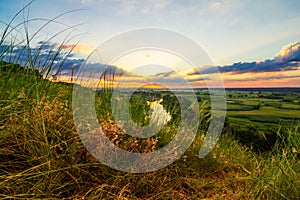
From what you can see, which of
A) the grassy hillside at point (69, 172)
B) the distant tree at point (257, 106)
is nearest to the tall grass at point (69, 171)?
the grassy hillside at point (69, 172)

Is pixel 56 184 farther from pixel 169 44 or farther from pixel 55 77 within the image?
pixel 169 44

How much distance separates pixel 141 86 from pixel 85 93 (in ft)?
2.69

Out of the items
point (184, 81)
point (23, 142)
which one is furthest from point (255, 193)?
point (23, 142)

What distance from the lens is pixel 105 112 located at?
3117mm

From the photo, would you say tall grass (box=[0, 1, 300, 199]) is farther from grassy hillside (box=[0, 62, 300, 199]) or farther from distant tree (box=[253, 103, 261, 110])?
distant tree (box=[253, 103, 261, 110])

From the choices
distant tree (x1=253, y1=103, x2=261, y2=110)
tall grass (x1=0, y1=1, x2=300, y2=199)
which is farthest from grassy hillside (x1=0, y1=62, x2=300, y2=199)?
distant tree (x1=253, y1=103, x2=261, y2=110)

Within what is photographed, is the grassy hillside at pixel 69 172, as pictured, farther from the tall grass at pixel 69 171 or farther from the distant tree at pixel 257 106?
the distant tree at pixel 257 106

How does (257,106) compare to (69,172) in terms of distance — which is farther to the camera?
(257,106)

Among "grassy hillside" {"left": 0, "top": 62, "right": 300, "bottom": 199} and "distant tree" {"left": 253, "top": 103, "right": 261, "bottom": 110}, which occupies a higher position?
"grassy hillside" {"left": 0, "top": 62, "right": 300, "bottom": 199}

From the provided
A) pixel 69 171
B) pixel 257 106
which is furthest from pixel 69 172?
pixel 257 106

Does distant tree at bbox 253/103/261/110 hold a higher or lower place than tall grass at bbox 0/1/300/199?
lower

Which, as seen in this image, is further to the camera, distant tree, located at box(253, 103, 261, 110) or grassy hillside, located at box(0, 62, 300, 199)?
distant tree, located at box(253, 103, 261, 110)

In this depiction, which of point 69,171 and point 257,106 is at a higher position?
point 69,171

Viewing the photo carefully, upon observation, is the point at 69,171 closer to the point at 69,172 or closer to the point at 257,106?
the point at 69,172
